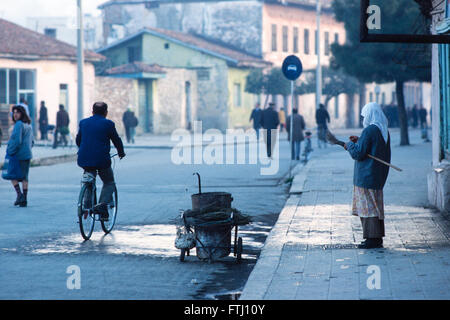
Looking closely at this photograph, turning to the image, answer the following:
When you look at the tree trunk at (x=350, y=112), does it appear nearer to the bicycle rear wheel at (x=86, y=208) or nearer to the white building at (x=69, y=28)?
the white building at (x=69, y=28)

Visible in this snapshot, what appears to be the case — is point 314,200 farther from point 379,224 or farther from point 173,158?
point 173,158

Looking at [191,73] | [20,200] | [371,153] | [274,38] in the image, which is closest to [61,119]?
[20,200]

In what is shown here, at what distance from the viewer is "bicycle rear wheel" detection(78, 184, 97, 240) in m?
10.5

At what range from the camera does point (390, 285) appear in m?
7.27

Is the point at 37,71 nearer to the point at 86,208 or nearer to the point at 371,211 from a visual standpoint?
the point at 86,208

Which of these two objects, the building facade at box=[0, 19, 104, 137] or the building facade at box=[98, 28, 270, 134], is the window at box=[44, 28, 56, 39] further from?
the building facade at box=[0, 19, 104, 137]

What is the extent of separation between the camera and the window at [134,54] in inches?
2185

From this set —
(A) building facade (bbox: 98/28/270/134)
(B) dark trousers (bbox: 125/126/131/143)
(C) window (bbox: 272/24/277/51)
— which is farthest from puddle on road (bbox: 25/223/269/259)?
(C) window (bbox: 272/24/277/51)

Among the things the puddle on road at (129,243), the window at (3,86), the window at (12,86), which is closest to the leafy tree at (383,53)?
the window at (12,86)

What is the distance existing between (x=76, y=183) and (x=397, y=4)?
1695 centimetres

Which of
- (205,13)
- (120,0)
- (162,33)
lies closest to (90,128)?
(162,33)

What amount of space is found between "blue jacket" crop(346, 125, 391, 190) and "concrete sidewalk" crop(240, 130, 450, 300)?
27.9 inches

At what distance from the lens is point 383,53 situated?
109 ft

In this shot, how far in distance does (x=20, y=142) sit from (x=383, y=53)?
68.7 ft
